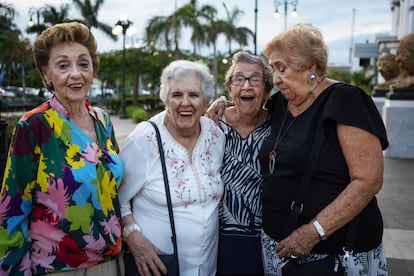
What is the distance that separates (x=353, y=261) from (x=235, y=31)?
31.8 meters

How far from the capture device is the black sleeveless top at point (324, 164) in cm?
208

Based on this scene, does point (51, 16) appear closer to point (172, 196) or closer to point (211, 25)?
point (211, 25)

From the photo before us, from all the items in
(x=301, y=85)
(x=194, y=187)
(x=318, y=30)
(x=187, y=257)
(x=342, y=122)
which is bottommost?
(x=187, y=257)

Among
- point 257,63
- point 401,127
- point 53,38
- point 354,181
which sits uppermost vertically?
point 53,38

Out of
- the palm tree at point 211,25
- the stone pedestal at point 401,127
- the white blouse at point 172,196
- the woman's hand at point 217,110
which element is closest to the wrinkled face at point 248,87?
the woman's hand at point 217,110

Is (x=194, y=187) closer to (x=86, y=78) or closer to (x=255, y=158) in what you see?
(x=255, y=158)

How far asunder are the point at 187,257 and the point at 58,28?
1515mm

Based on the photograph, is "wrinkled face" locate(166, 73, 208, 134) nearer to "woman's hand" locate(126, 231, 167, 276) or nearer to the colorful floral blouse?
the colorful floral blouse

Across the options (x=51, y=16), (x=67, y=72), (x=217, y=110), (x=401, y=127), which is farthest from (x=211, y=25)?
(x=67, y=72)

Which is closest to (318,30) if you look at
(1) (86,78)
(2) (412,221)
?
(1) (86,78)

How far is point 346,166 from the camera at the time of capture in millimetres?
2113

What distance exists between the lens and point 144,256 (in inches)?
94.6

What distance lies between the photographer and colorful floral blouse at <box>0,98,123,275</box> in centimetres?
198

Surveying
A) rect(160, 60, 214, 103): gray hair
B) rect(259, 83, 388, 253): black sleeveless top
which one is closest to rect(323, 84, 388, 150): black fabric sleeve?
rect(259, 83, 388, 253): black sleeveless top
